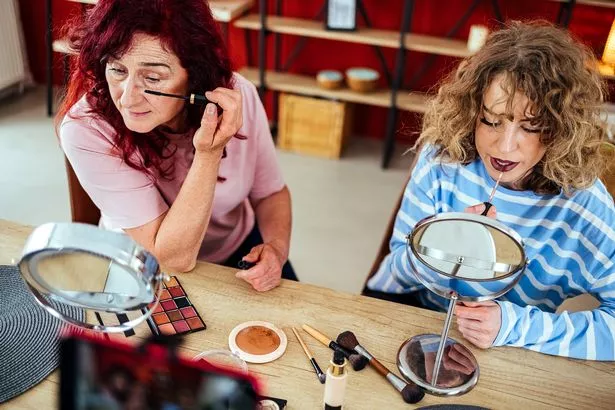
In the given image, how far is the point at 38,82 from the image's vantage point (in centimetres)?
423

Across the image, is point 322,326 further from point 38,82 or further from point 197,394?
point 38,82

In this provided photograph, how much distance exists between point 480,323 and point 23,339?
2.62ft

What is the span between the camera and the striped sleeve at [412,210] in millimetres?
1401

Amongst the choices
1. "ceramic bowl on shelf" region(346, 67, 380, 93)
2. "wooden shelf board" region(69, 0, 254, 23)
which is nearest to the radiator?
"wooden shelf board" region(69, 0, 254, 23)

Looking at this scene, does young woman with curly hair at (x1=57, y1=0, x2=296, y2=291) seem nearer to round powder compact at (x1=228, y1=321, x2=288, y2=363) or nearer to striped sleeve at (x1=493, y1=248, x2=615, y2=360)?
round powder compact at (x1=228, y1=321, x2=288, y2=363)

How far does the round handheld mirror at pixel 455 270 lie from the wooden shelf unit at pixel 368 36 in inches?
92.3

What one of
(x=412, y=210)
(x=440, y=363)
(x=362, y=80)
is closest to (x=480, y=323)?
(x=440, y=363)

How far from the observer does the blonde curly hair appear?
3.83 ft

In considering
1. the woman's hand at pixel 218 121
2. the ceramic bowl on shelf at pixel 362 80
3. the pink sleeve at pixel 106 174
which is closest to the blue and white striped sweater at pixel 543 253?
the woman's hand at pixel 218 121

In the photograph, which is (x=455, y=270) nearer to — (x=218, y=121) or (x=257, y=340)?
(x=257, y=340)

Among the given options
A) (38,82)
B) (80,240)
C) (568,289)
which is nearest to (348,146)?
(38,82)

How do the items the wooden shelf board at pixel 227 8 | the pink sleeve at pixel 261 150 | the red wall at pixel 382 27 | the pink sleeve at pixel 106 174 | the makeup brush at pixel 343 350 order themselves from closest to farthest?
the makeup brush at pixel 343 350 < the pink sleeve at pixel 106 174 < the pink sleeve at pixel 261 150 < the wooden shelf board at pixel 227 8 < the red wall at pixel 382 27

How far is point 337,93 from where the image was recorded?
3457mm

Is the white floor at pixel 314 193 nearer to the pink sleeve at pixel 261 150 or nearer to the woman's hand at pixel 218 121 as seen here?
the pink sleeve at pixel 261 150
